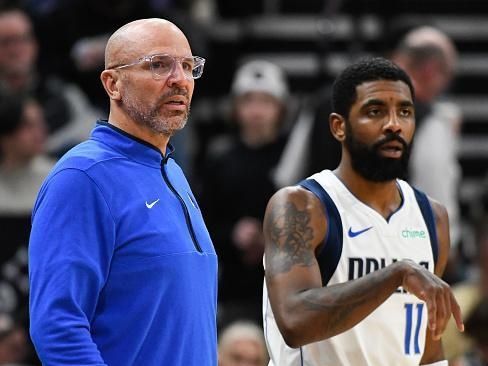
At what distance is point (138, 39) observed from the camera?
4.66 metres

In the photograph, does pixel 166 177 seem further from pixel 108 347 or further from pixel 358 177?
pixel 358 177

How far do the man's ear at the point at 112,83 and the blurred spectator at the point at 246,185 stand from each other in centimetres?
405

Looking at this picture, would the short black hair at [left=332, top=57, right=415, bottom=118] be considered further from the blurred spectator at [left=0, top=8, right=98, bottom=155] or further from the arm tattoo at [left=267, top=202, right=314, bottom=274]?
the blurred spectator at [left=0, top=8, right=98, bottom=155]

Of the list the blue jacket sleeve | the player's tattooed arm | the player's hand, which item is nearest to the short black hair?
the player's tattooed arm

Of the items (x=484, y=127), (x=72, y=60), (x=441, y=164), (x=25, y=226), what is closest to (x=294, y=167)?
(x=441, y=164)

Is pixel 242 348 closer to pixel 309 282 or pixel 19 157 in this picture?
pixel 19 157

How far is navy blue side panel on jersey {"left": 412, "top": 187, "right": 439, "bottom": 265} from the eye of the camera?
5.65 meters

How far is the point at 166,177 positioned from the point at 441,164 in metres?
3.74

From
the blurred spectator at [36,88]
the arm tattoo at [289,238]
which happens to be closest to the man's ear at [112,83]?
the arm tattoo at [289,238]

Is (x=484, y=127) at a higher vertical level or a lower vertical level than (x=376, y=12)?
lower

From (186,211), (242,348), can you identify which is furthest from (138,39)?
(242,348)

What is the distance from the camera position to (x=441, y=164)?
809 cm

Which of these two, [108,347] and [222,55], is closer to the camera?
[108,347]

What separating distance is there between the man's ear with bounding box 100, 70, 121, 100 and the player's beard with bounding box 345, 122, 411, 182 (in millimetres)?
1246
